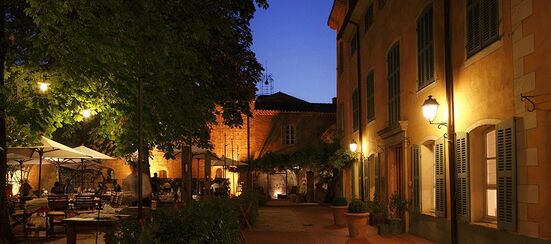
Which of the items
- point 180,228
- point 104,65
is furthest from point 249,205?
point 180,228

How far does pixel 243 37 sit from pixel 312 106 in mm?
22602

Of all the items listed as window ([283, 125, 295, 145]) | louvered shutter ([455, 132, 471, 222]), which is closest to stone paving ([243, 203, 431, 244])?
louvered shutter ([455, 132, 471, 222])

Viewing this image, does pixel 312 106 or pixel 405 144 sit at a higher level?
pixel 312 106

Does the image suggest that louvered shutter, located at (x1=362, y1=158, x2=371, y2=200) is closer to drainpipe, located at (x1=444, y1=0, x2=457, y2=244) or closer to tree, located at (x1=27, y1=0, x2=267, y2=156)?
tree, located at (x1=27, y1=0, x2=267, y2=156)

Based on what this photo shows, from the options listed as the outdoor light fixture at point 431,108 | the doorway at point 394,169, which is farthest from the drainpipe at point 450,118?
the doorway at point 394,169

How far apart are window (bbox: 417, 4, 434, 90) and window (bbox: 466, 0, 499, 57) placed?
208 centimetres

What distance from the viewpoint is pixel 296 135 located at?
138 ft

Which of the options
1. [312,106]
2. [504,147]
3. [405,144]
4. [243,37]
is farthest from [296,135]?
[504,147]

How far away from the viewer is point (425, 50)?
40.0 feet

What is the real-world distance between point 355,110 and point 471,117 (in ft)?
38.6

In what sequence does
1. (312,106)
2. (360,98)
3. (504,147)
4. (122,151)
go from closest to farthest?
(504,147)
(122,151)
(360,98)
(312,106)

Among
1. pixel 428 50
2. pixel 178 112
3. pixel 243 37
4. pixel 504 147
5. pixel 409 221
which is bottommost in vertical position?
pixel 409 221

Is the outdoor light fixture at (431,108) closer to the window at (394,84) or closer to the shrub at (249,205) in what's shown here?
the window at (394,84)

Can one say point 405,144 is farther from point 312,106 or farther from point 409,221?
point 312,106
